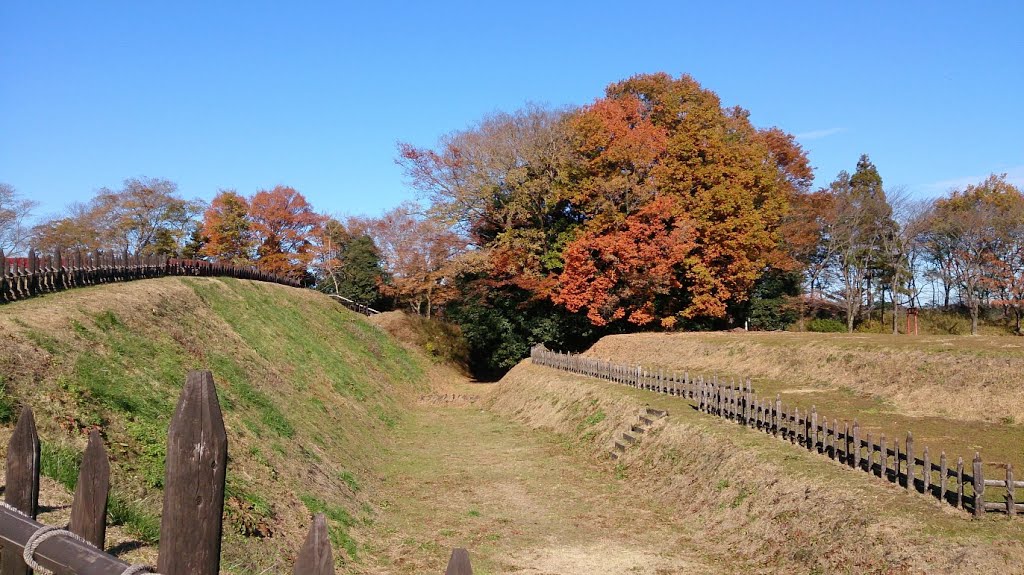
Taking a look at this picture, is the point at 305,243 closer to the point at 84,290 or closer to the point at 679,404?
the point at 84,290

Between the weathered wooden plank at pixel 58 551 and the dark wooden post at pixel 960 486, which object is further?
the dark wooden post at pixel 960 486

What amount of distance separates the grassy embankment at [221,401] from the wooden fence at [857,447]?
9.64m

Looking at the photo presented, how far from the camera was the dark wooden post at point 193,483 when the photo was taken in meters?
2.93

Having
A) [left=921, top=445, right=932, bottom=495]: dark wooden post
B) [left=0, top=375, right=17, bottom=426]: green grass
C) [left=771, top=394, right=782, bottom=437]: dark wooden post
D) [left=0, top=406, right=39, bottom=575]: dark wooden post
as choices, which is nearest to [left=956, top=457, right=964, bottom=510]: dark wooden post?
[left=921, top=445, right=932, bottom=495]: dark wooden post

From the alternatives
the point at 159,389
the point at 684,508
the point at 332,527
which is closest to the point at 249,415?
the point at 159,389

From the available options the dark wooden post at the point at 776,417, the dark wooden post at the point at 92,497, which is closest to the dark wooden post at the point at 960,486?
the dark wooden post at the point at 776,417

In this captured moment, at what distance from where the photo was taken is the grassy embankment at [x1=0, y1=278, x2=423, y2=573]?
31.0 feet

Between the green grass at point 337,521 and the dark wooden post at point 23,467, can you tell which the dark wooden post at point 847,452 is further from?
the dark wooden post at point 23,467

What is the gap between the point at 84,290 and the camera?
67.9ft

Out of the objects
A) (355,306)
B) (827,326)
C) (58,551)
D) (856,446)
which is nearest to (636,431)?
(856,446)

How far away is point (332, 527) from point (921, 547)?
942 cm

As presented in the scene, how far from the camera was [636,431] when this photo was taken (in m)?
20.8

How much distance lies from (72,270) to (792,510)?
21711 millimetres

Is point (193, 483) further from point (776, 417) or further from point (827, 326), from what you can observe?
point (827, 326)
